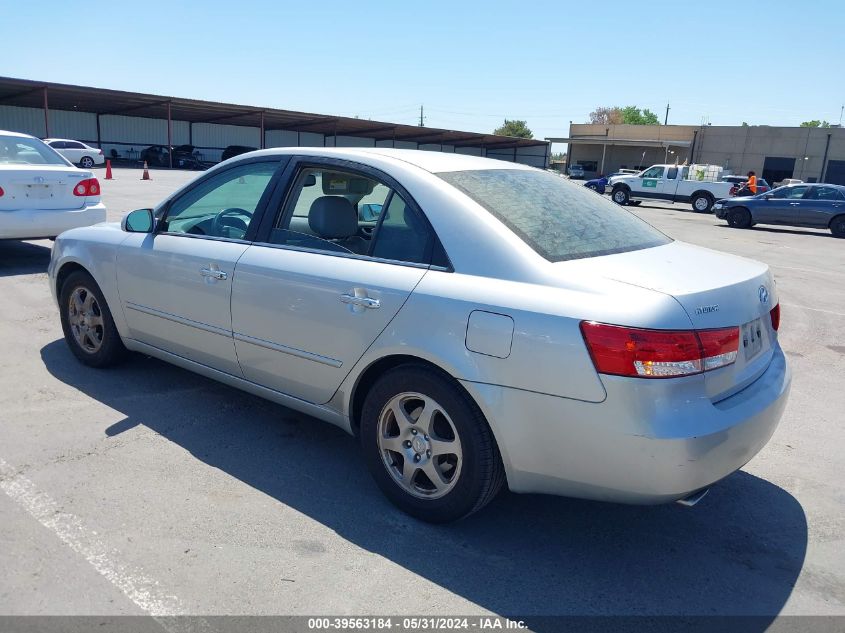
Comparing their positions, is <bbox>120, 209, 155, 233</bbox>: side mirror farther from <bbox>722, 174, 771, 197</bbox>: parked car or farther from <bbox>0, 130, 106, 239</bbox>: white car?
<bbox>722, 174, 771, 197</bbox>: parked car

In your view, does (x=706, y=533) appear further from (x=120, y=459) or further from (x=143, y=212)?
(x=143, y=212)

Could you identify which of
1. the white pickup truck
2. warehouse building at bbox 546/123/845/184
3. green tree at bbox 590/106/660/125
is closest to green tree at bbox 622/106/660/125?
green tree at bbox 590/106/660/125

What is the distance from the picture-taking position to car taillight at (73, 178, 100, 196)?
27.2 ft

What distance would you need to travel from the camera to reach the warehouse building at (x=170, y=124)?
35.8 meters

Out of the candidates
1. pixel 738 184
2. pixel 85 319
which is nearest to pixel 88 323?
pixel 85 319

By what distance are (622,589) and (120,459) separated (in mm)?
2592

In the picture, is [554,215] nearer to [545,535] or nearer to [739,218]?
[545,535]

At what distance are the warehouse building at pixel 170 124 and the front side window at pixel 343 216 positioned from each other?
106ft

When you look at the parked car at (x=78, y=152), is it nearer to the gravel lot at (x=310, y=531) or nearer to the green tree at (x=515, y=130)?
the gravel lot at (x=310, y=531)

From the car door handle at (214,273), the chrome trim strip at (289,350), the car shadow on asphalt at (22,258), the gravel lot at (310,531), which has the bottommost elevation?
the gravel lot at (310,531)

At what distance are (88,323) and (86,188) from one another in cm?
429

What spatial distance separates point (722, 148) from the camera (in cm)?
5375

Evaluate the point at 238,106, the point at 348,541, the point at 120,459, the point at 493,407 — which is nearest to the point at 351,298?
the point at 493,407

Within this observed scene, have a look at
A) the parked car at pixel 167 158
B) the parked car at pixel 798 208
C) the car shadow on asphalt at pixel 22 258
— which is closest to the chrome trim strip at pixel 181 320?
the car shadow on asphalt at pixel 22 258
